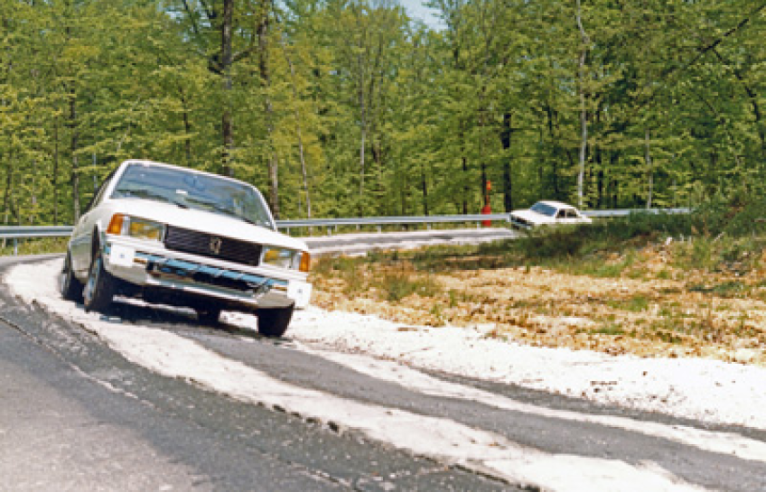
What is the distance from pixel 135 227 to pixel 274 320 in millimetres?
1933

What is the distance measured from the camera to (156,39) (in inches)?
1161

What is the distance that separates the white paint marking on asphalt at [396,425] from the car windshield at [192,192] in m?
1.95

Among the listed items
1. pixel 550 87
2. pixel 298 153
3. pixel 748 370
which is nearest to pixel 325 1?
pixel 298 153

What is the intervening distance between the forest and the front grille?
14.4 m

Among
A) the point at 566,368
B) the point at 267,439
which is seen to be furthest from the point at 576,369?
the point at 267,439

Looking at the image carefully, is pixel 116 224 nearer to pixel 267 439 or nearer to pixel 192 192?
pixel 192 192

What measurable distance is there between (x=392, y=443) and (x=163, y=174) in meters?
5.95

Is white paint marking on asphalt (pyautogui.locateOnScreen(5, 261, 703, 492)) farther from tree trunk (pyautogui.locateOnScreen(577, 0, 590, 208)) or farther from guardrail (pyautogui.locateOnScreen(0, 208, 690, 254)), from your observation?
tree trunk (pyautogui.locateOnScreen(577, 0, 590, 208))

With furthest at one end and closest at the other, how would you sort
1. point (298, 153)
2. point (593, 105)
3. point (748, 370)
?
point (298, 153) < point (593, 105) < point (748, 370)

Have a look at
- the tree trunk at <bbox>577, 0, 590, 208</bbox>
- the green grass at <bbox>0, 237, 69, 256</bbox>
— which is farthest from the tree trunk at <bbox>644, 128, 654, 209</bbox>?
the green grass at <bbox>0, 237, 69, 256</bbox>

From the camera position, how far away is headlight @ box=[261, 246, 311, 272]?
26.4ft

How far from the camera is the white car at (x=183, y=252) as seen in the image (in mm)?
7527

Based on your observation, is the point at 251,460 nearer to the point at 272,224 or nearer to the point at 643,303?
the point at 272,224

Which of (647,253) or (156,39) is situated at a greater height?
(156,39)
